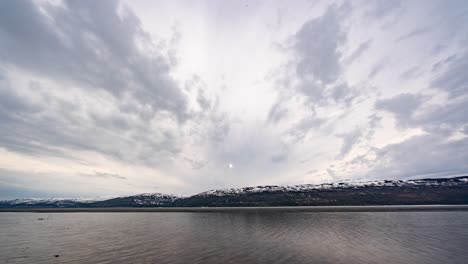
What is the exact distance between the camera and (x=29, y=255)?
84.2 feet

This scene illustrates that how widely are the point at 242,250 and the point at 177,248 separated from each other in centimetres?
953

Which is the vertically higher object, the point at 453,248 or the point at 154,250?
the point at 154,250

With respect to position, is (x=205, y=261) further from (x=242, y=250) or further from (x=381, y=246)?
(x=381, y=246)

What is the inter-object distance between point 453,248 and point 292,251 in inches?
903

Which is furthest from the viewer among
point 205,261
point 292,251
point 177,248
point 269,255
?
point 177,248

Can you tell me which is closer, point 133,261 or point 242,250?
point 133,261

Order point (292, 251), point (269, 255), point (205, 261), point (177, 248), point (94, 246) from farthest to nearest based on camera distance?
point (94, 246) < point (177, 248) < point (292, 251) < point (269, 255) < point (205, 261)

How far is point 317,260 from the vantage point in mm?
22484

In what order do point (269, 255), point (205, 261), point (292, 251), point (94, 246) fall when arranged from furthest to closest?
1. point (94, 246)
2. point (292, 251)
3. point (269, 255)
4. point (205, 261)

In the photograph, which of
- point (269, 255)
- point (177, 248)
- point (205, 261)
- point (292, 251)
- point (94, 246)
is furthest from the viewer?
point (94, 246)

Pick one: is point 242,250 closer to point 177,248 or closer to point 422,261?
point 177,248

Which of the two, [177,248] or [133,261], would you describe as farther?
[177,248]

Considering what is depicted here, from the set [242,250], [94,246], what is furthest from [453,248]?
[94,246]

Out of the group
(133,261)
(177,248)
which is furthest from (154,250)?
(133,261)
